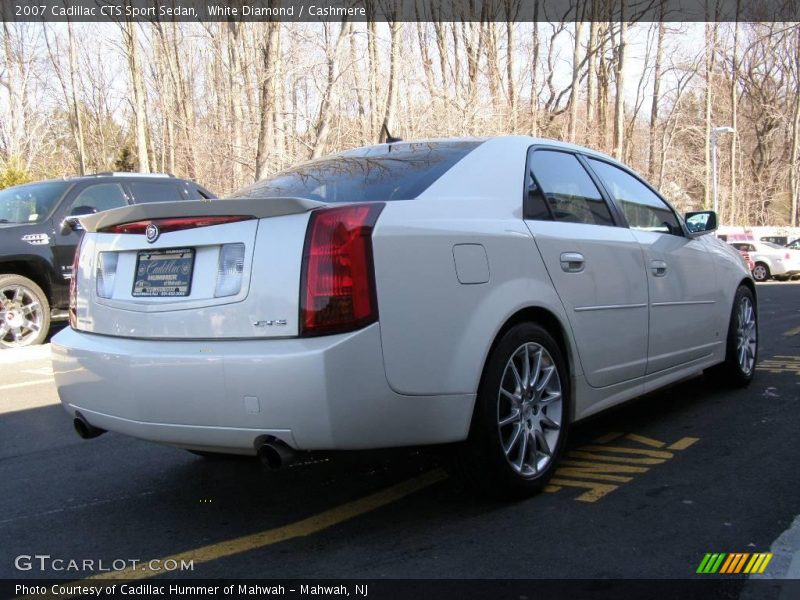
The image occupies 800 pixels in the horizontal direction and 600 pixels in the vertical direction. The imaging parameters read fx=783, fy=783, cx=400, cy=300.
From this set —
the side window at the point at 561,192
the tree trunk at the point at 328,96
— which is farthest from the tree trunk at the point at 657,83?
the side window at the point at 561,192

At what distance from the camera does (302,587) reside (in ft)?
8.98

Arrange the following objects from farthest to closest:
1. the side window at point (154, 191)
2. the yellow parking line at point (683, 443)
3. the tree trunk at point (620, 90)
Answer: the tree trunk at point (620, 90) → the side window at point (154, 191) → the yellow parking line at point (683, 443)

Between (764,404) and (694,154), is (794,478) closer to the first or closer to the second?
(764,404)

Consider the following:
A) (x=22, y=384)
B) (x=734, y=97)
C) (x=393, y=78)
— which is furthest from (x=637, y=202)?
(x=734, y=97)

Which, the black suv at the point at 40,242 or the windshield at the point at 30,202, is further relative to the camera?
the windshield at the point at 30,202

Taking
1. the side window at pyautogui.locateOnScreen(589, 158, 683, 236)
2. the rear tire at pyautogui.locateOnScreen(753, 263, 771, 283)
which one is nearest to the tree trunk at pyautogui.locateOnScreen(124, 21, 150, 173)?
the side window at pyautogui.locateOnScreen(589, 158, 683, 236)

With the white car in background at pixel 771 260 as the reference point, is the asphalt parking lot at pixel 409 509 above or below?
above

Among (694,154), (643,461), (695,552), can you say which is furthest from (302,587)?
(694,154)

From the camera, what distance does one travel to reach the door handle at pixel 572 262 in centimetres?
382

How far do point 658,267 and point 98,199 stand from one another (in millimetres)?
6974

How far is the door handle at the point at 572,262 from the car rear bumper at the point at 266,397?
1.00 meters

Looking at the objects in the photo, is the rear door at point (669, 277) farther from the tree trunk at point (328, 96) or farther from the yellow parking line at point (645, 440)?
A: the tree trunk at point (328, 96)

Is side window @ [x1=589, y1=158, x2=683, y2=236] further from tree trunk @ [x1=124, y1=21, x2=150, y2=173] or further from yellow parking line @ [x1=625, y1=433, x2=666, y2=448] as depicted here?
tree trunk @ [x1=124, y1=21, x2=150, y2=173]

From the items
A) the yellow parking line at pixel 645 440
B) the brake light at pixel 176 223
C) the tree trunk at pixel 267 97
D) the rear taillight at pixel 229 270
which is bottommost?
the yellow parking line at pixel 645 440
